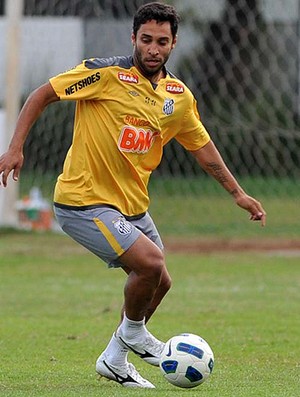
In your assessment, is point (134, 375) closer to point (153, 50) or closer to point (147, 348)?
point (147, 348)

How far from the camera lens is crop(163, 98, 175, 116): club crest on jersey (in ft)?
24.9

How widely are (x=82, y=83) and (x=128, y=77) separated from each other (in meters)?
0.30

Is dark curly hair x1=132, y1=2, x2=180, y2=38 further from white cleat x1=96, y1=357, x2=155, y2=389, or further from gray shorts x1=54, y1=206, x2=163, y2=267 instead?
white cleat x1=96, y1=357, x2=155, y2=389

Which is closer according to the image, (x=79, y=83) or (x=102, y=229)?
(x=102, y=229)

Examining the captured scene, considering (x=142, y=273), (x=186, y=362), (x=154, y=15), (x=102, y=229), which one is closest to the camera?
(x=186, y=362)

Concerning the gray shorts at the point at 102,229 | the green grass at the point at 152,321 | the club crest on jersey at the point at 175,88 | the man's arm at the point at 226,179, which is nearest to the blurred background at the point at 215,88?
the green grass at the point at 152,321

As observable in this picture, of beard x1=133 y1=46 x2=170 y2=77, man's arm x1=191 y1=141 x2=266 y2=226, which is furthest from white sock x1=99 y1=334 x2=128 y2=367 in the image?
beard x1=133 y1=46 x2=170 y2=77

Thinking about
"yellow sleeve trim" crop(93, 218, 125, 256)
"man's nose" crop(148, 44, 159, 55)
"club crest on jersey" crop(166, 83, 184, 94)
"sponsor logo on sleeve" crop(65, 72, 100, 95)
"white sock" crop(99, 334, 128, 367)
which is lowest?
"white sock" crop(99, 334, 128, 367)

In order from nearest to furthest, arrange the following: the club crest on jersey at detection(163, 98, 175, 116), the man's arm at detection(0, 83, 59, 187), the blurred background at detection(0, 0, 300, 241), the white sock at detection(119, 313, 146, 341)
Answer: the man's arm at detection(0, 83, 59, 187)
the white sock at detection(119, 313, 146, 341)
the club crest on jersey at detection(163, 98, 175, 116)
the blurred background at detection(0, 0, 300, 241)

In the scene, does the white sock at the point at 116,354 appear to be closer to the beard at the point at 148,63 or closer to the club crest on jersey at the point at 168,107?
the club crest on jersey at the point at 168,107

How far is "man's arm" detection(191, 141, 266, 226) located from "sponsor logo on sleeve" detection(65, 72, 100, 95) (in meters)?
1.01

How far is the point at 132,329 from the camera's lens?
7.43 metres

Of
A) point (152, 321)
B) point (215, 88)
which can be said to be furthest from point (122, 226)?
point (215, 88)

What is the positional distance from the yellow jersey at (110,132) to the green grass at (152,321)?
3.97 feet
